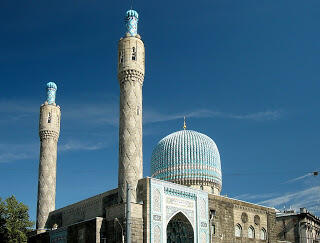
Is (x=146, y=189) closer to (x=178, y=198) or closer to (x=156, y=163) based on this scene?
(x=178, y=198)

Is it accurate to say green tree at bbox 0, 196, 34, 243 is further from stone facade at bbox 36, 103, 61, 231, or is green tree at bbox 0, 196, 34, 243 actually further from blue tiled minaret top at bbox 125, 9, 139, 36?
blue tiled minaret top at bbox 125, 9, 139, 36

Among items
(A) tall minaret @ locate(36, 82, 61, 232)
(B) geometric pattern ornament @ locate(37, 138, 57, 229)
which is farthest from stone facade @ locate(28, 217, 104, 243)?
(A) tall minaret @ locate(36, 82, 61, 232)

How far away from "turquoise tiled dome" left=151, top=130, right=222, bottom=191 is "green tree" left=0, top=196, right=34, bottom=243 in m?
10.3

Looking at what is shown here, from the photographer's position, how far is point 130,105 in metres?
29.3

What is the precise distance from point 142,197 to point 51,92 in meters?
17.5

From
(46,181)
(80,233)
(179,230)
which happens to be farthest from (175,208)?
(46,181)

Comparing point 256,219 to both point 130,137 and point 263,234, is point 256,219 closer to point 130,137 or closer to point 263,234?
point 263,234

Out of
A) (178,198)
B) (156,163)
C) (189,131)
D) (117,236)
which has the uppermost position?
(189,131)

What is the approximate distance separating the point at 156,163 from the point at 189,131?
12.7 feet

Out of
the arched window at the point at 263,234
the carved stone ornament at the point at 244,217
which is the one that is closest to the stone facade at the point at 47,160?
the carved stone ornament at the point at 244,217

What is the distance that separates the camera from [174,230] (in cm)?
2858

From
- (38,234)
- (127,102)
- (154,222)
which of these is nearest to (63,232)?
(38,234)

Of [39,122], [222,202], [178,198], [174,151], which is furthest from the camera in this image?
[39,122]

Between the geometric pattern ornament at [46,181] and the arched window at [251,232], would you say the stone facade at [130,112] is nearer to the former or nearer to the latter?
the arched window at [251,232]
